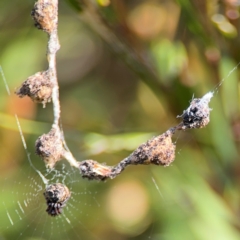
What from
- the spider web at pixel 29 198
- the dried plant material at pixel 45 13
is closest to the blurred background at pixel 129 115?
the spider web at pixel 29 198

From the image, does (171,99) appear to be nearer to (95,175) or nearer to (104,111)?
(104,111)

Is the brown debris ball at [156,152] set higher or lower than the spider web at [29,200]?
higher

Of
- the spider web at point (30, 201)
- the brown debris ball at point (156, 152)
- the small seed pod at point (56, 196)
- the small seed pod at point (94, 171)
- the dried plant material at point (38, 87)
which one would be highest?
the dried plant material at point (38, 87)

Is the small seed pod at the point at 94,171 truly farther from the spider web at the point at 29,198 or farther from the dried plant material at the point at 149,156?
the spider web at the point at 29,198

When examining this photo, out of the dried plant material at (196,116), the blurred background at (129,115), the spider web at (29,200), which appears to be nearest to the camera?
the dried plant material at (196,116)

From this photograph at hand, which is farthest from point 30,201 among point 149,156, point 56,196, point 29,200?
point 149,156

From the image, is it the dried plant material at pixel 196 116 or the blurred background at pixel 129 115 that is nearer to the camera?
the dried plant material at pixel 196 116

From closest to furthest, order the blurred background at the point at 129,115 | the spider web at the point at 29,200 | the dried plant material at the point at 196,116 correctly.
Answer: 1. the dried plant material at the point at 196,116
2. the blurred background at the point at 129,115
3. the spider web at the point at 29,200
